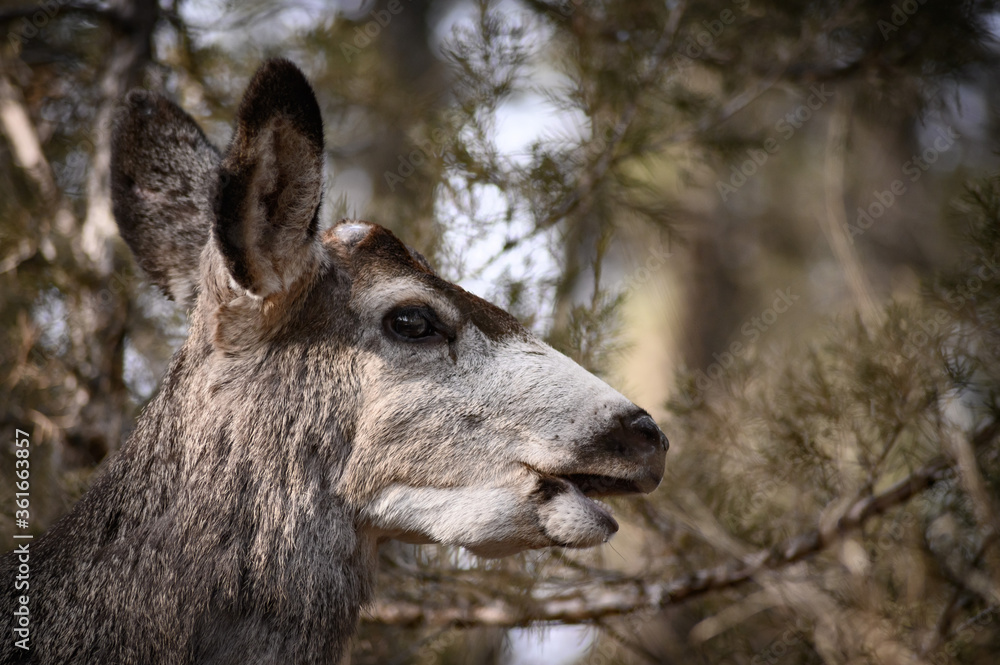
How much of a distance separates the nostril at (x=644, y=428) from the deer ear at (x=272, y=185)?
1295 millimetres

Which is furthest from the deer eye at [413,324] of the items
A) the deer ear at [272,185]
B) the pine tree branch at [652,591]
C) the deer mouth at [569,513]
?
the pine tree branch at [652,591]

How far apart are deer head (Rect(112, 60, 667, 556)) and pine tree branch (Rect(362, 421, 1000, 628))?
1.74m

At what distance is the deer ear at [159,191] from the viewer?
146 inches

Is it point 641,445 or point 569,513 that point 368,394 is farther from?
point 641,445

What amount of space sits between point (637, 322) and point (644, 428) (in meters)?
2.63

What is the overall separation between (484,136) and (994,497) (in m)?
3.34

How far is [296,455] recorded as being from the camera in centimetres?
306

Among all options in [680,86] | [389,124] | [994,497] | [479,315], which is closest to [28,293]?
[389,124]

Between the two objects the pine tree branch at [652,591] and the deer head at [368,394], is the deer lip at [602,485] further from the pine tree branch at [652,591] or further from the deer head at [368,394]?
the pine tree branch at [652,591]

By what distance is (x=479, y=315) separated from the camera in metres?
3.33

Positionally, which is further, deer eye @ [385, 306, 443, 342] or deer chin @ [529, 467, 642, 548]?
deer eye @ [385, 306, 443, 342]

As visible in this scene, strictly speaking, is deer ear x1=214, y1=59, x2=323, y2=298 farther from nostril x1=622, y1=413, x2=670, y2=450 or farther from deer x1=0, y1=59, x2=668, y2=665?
nostril x1=622, y1=413, x2=670, y2=450

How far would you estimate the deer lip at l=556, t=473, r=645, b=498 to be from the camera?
309cm

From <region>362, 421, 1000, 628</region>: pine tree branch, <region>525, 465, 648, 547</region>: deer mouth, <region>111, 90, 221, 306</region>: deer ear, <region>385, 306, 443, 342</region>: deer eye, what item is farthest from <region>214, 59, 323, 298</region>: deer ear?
<region>362, 421, 1000, 628</region>: pine tree branch
